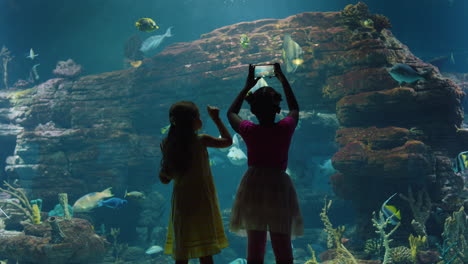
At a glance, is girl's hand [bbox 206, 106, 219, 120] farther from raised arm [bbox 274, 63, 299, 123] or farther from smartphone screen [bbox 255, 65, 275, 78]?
smartphone screen [bbox 255, 65, 275, 78]

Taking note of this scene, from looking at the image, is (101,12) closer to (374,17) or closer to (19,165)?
(19,165)

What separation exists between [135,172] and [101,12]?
15275 mm

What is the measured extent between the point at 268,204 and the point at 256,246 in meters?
0.32

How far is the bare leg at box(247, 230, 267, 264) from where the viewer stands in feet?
6.83

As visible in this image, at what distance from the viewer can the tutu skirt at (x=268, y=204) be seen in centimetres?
206

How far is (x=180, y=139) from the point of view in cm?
211

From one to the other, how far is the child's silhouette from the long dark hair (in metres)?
0.40

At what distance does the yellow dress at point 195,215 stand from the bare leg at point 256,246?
0.22 meters

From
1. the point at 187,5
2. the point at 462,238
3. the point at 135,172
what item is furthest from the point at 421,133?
the point at 187,5

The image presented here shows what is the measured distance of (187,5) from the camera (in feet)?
76.1

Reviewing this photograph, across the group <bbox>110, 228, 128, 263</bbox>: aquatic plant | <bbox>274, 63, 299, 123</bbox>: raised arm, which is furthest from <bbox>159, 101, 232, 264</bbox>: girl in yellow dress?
<bbox>110, 228, 128, 263</bbox>: aquatic plant

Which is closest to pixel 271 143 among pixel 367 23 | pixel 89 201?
pixel 89 201

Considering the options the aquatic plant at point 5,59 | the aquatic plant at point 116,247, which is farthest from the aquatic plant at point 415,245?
the aquatic plant at point 5,59

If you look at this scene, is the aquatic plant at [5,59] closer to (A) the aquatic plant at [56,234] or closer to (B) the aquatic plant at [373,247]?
(A) the aquatic plant at [56,234]
